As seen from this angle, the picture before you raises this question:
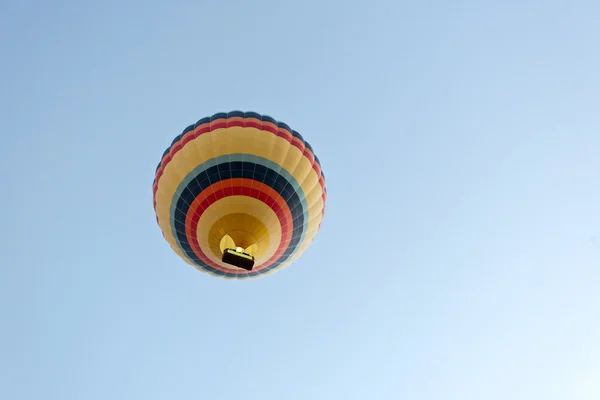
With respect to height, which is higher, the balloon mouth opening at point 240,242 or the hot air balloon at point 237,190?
the hot air balloon at point 237,190

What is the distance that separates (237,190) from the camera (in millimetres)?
12375

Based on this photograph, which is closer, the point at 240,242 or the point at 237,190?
the point at 240,242

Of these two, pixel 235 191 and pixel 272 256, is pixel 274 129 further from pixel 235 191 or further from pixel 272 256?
pixel 272 256

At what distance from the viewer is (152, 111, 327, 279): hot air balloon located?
12336 millimetres

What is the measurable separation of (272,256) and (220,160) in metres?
3.11

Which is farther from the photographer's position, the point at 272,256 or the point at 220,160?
the point at 272,256

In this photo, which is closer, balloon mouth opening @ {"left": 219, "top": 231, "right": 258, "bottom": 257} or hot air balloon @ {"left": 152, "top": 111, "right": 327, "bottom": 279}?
balloon mouth opening @ {"left": 219, "top": 231, "right": 258, "bottom": 257}

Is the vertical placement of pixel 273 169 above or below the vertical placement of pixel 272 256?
above

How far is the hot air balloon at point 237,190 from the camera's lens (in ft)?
40.5

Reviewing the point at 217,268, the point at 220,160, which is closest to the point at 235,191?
the point at 220,160

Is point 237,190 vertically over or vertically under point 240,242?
over

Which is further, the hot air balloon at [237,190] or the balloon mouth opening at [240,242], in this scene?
the hot air balloon at [237,190]

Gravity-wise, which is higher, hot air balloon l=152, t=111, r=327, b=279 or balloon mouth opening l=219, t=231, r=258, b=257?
hot air balloon l=152, t=111, r=327, b=279

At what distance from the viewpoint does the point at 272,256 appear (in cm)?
1325
